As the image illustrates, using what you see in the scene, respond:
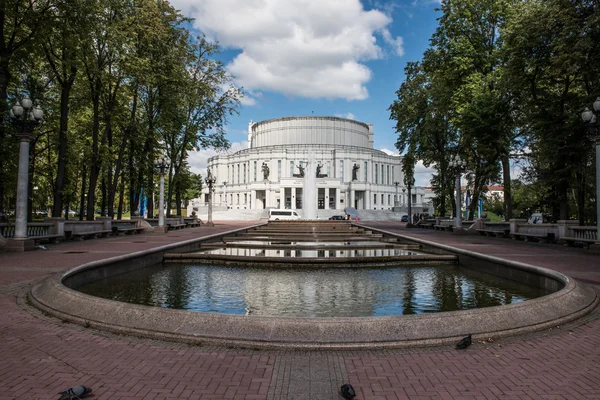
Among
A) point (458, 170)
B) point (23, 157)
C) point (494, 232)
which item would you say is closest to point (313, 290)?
point (23, 157)

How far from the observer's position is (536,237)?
22391 mm

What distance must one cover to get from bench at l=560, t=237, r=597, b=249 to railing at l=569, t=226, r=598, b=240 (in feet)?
1.12

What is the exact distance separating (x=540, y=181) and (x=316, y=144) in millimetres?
102559

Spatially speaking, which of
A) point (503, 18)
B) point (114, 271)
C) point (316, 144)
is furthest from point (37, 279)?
point (316, 144)

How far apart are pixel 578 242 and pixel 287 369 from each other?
20157 mm

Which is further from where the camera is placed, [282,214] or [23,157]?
[282,214]

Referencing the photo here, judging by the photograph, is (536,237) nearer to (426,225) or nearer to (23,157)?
(426,225)

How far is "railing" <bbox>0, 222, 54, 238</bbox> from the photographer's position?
18.2 m

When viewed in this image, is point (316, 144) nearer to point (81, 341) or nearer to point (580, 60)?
point (580, 60)

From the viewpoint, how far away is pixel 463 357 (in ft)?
15.6

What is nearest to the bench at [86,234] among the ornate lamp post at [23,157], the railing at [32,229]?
the railing at [32,229]

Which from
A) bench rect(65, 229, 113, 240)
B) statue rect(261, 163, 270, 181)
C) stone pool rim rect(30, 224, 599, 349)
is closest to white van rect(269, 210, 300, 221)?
bench rect(65, 229, 113, 240)

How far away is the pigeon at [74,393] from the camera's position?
3.54 metres

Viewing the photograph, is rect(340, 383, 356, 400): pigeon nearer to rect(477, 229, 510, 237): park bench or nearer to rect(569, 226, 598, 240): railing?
rect(569, 226, 598, 240): railing
